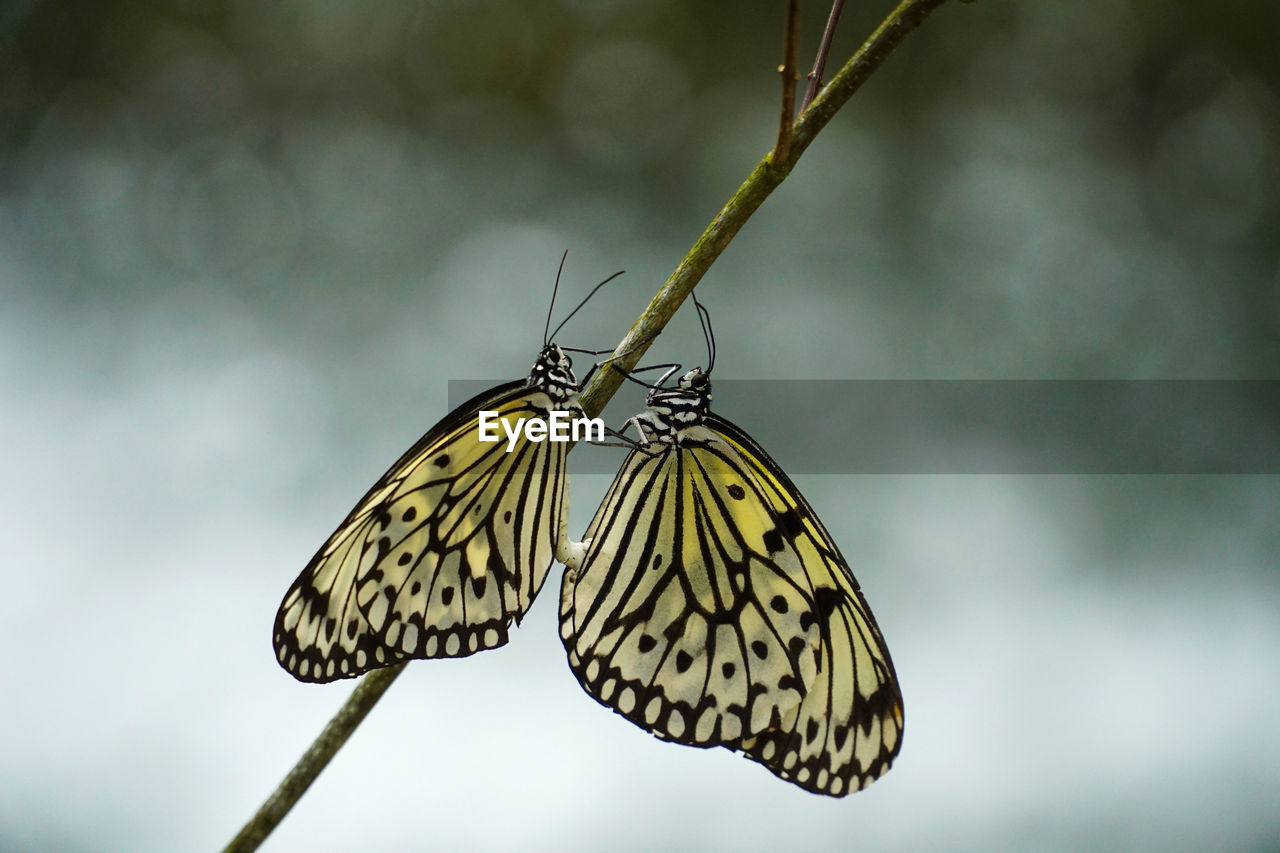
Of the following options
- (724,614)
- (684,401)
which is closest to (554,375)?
(684,401)

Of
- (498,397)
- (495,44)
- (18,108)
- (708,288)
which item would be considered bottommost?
(498,397)

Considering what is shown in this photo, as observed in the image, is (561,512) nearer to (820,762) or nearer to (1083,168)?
(820,762)

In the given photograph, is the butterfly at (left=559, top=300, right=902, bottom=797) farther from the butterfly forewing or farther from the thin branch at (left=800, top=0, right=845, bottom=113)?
the thin branch at (left=800, top=0, right=845, bottom=113)

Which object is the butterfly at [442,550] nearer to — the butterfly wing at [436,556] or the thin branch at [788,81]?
the butterfly wing at [436,556]

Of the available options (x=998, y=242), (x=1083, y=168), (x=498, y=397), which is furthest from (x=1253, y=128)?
(x=498, y=397)

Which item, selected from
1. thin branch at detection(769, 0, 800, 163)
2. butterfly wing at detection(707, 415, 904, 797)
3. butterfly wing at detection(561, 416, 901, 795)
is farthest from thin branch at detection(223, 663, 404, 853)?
thin branch at detection(769, 0, 800, 163)
